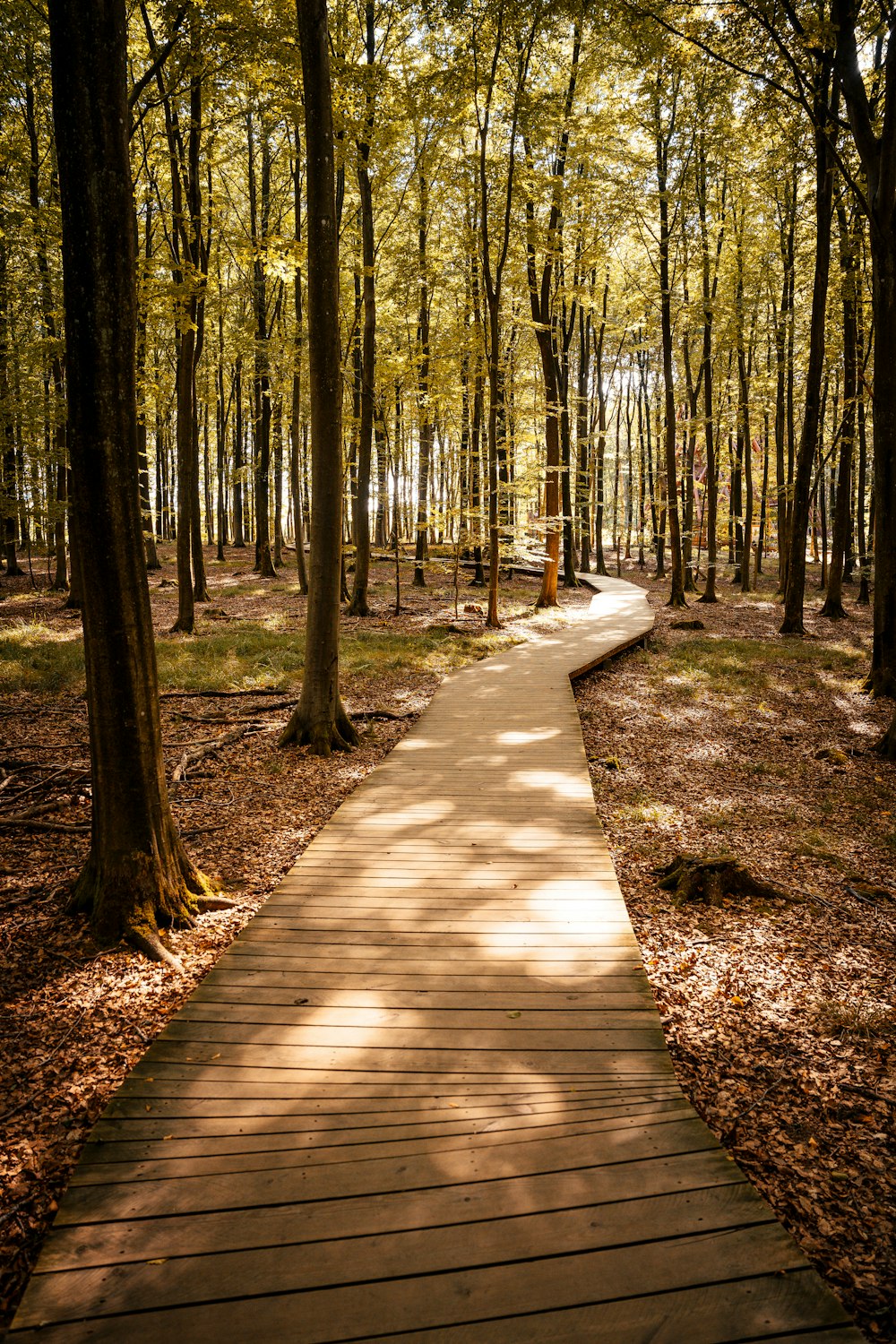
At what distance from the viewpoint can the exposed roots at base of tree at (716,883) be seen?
4.71m

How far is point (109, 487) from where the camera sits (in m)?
3.58

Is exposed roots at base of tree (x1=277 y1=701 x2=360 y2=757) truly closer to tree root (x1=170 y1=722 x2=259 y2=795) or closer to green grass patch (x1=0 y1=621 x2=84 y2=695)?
tree root (x1=170 y1=722 x2=259 y2=795)

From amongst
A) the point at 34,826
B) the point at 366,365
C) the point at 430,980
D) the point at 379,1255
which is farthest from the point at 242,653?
the point at 379,1255

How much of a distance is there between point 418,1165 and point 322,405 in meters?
Result: 6.50

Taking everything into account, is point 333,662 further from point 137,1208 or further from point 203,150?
point 203,150

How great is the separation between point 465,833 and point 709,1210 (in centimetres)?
317

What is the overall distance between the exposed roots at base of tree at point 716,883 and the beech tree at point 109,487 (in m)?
3.28

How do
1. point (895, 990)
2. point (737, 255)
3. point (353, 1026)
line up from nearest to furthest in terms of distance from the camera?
point (353, 1026), point (895, 990), point (737, 255)

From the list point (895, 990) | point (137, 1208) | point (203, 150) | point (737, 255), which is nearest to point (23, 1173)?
point (137, 1208)

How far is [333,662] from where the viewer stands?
7.35m

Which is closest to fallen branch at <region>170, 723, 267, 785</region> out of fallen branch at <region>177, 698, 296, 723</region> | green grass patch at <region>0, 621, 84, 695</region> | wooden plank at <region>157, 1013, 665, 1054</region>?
fallen branch at <region>177, 698, 296, 723</region>

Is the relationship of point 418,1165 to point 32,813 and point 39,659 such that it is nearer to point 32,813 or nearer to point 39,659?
point 32,813

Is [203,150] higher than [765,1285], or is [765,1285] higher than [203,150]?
[203,150]

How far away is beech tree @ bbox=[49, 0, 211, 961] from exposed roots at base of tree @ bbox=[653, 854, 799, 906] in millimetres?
3283
